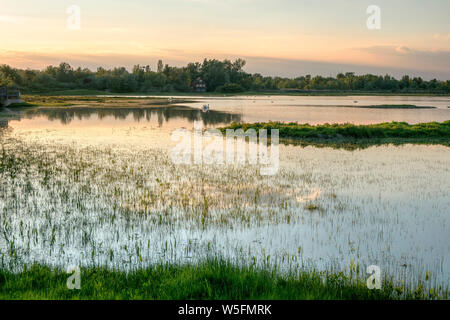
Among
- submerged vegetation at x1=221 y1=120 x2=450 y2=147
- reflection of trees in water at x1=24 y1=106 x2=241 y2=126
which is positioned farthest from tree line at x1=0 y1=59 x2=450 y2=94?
submerged vegetation at x1=221 y1=120 x2=450 y2=147

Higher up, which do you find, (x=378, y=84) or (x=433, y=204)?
(x=378, y=84)

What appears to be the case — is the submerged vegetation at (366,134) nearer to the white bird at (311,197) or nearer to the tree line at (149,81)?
the white bird at (311,197)

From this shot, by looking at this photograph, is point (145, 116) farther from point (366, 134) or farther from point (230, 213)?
point (230, 213)

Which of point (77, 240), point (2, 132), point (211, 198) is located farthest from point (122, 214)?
point (2, 132)

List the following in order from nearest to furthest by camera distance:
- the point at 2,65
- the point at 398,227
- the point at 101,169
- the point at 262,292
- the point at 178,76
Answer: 1. the point at 262,292
2. the point at 398,227
3. the point at 101,169
4. the point at 2,65
5. the point at 178,76

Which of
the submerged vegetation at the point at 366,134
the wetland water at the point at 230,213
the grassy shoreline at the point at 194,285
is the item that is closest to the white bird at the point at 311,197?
the wetland water at the point at 230,213

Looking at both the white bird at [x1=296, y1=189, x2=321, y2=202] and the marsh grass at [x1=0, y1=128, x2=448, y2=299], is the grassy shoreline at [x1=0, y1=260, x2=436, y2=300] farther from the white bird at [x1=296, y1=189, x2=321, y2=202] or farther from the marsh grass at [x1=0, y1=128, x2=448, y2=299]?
the white bird at [x1=296, y1=189, x2=321, y2=202]

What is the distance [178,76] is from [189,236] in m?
181

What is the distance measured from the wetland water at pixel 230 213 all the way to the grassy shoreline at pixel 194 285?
32.4 inches

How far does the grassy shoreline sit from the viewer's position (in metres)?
6.53

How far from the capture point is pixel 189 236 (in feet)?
35.4

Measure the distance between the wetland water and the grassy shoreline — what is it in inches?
32.4
